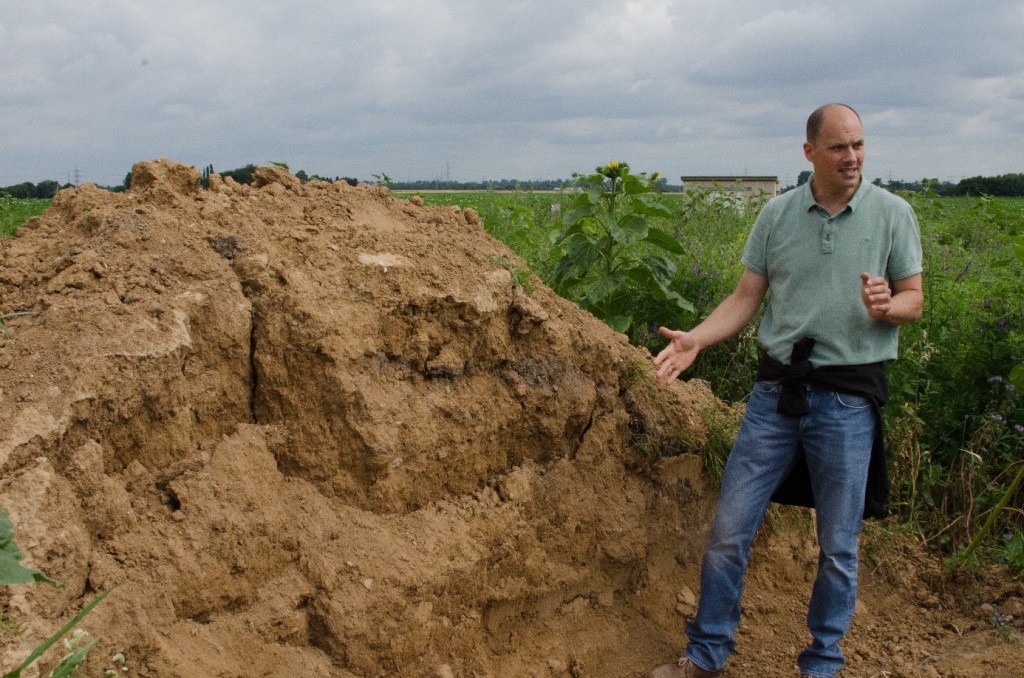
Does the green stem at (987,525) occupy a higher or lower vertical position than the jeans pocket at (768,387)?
lower

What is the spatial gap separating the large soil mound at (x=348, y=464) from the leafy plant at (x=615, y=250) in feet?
3.01

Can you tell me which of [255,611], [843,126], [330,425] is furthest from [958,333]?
[255,611]

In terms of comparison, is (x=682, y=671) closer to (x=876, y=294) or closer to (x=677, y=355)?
(x=677, y=355)

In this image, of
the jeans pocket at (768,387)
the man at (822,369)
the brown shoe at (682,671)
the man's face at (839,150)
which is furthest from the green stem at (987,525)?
the man's face at (839,150)

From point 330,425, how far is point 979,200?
1058 cm

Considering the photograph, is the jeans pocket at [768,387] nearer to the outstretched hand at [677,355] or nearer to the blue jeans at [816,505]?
the blue jeans at [816,505]

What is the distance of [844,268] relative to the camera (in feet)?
11.0

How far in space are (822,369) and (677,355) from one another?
→ 21.9 inches

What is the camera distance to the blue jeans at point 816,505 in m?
3.40

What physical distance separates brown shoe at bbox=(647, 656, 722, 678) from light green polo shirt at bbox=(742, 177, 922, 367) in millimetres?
1244

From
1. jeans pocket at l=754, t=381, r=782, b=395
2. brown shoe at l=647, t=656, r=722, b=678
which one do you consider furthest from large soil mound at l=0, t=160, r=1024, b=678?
jeans pocket at l=754, t=381, r=782, b=395

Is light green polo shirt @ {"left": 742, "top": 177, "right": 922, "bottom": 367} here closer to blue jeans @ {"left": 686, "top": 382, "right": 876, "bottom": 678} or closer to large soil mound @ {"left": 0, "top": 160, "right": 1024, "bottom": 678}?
blue jeans @ {"left": 686, "top": 382, "right": 876, "bottom": 678}

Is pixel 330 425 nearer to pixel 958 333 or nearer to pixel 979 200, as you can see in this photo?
pixel 958 333

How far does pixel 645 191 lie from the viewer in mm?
5152
